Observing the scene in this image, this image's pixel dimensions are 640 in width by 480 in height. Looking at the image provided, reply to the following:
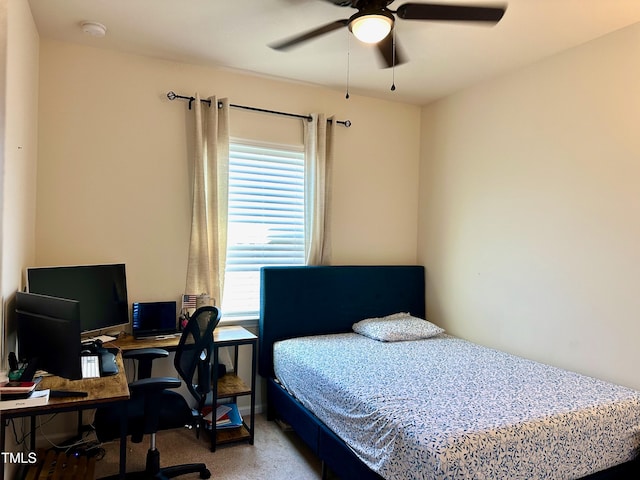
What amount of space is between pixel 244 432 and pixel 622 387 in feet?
8.09

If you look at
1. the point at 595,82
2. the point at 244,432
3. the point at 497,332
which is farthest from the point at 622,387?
the point at 244,432

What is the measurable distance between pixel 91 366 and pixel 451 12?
8.57ft

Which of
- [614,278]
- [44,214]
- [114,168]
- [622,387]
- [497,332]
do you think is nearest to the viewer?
[622,387]

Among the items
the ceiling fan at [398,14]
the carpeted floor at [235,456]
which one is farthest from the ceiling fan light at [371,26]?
the carpeted floor at [235,456]

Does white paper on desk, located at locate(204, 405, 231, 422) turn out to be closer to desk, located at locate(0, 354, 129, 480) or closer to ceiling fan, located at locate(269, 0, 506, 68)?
desk, located at locate(0, 354, 129, 480)

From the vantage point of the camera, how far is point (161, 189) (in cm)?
335

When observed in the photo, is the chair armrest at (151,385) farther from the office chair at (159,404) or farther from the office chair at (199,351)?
the office chair at (199,351)

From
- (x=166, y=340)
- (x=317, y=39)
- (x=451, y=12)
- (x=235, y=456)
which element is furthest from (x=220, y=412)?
(x=451, y=12)

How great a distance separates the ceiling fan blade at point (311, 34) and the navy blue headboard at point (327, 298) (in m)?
1.71

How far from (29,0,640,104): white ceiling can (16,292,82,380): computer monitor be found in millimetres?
1771

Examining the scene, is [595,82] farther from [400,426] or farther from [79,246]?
[79,246]

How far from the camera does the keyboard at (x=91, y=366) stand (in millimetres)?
2188

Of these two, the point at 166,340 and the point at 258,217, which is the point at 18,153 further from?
the point at 258,217

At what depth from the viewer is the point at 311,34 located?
2.44 metres
